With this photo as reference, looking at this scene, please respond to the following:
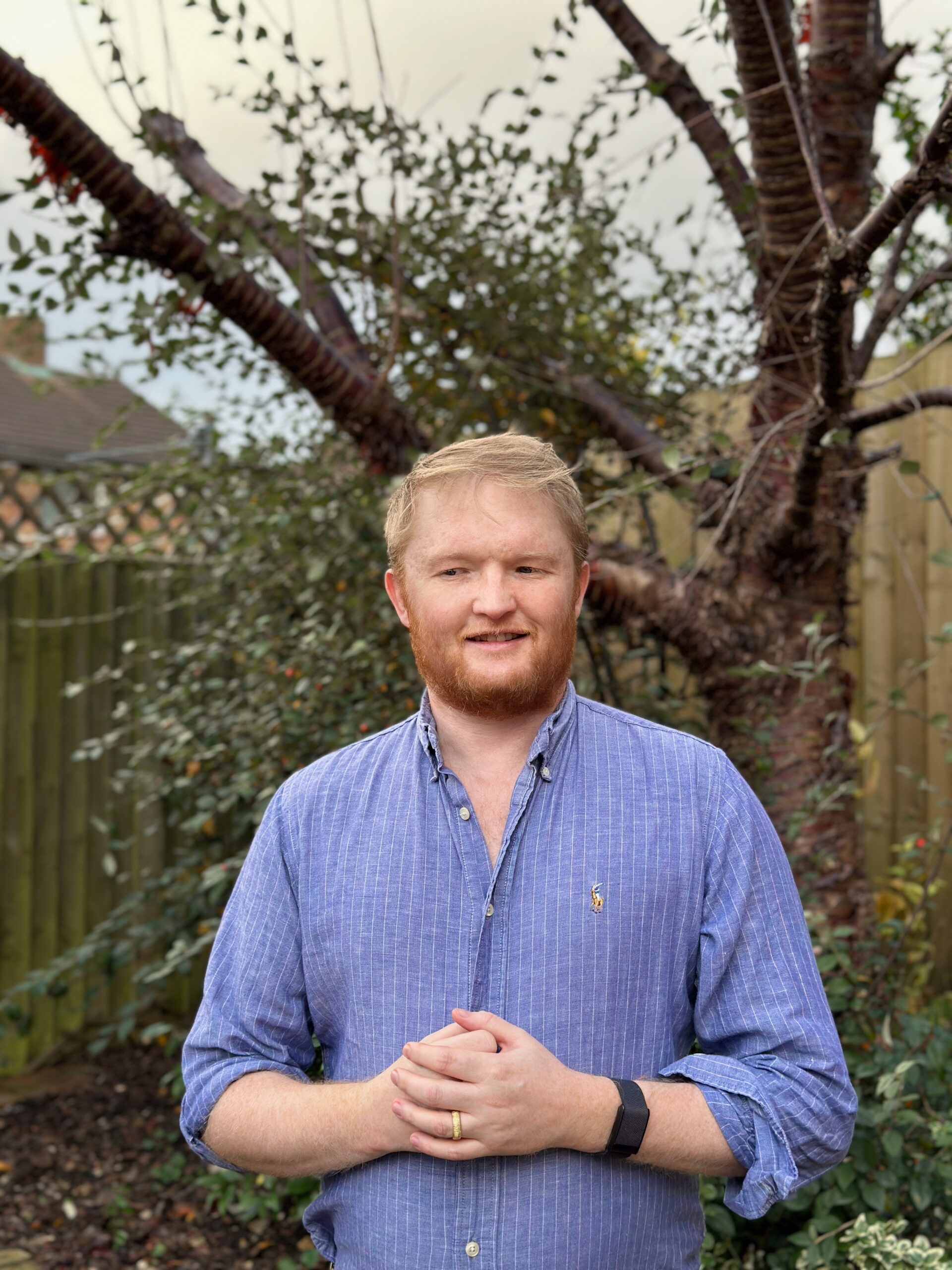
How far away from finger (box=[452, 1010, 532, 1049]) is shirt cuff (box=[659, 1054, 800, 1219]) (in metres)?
0.22

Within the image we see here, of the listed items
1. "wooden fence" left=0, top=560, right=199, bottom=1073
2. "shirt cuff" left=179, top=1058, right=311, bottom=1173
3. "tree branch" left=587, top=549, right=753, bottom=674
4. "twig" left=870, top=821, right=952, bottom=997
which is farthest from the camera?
"wooden fence" left=0, top=560, right=199, bottom=1073

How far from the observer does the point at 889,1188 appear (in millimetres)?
2076

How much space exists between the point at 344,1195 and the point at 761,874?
603 mm

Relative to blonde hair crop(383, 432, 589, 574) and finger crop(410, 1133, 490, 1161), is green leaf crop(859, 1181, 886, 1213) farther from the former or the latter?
blonde hair crop(383, 432, 589, 574)

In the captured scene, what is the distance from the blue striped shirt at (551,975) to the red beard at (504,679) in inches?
2.0

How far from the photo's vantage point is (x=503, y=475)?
1375 millimetres

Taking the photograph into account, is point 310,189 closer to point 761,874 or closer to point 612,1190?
point 761,874

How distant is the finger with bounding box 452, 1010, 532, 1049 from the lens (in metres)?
1.15

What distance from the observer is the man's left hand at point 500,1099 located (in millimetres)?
1130

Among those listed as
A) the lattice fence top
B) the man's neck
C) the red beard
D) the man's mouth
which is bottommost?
the man's neck

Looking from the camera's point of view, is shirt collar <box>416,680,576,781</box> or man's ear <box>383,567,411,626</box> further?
man's ear <box>383,567,411,626</box>

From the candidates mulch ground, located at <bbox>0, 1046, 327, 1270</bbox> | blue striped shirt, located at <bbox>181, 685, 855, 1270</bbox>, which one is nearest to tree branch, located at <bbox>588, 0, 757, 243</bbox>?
blue striped shirt, located at <bbox>181, 685, 855, 1270</bbox>

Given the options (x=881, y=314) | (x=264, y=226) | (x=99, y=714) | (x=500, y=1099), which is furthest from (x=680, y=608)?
(x=99, y=714)

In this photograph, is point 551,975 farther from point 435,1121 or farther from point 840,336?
point 840,336
